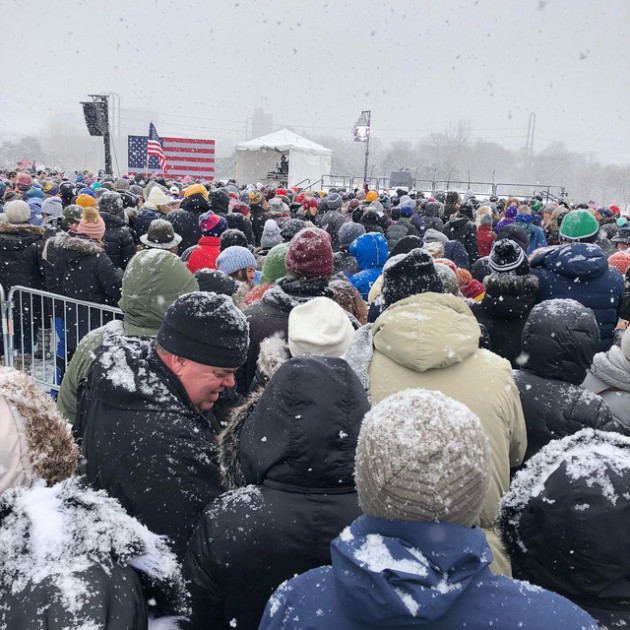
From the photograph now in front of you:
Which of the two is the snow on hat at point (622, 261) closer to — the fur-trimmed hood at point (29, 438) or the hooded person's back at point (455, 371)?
the hooded person's back at point (455, 371)

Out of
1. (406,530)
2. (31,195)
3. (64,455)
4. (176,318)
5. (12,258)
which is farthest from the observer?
(31,195)

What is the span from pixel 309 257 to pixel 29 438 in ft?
7.21

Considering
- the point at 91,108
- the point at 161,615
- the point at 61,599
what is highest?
the point at 91,108

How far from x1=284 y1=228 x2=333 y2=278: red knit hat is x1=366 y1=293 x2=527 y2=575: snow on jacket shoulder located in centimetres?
126

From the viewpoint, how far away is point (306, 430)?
1546mm

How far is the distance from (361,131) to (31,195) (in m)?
23.8

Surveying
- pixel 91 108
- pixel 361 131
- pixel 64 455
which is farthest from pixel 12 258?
pixel 361 131

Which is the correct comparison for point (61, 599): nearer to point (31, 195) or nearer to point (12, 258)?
point (12, 258)

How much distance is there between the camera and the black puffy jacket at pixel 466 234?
8977 mm

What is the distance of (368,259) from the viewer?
5.34 meters

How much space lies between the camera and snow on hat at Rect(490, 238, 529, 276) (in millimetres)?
3924

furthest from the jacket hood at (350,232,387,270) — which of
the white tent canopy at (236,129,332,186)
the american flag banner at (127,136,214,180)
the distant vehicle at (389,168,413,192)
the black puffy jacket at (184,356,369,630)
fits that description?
the distant vehicle at (389,168,413,192)

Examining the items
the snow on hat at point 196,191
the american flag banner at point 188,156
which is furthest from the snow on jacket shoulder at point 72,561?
the american flag banner at point 188,156

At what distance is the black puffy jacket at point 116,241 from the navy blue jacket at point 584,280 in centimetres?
441
